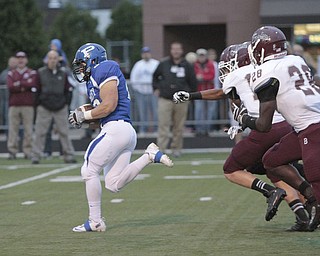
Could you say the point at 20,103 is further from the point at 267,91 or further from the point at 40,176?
the point at 267,91

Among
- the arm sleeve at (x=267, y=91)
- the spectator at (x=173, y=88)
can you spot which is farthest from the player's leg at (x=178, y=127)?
the arm sleeve at (x=267, y=91)

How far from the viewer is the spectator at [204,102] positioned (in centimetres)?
2109

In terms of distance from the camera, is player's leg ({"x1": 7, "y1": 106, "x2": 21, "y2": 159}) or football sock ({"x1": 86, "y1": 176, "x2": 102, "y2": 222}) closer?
football sock ({"x1": 86, "y1": 176, "x2": 102, "y2": 222})

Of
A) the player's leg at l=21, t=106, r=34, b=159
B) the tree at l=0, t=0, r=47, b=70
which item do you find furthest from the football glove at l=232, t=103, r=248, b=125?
the tree at l=0, t=0, r=47, b=70

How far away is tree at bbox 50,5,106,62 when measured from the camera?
4672cm

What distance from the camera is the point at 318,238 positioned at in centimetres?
881

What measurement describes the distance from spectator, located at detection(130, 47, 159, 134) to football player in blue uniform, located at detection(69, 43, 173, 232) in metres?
11.5

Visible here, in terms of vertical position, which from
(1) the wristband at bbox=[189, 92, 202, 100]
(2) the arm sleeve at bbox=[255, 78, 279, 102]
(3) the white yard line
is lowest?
(3) the white yard line

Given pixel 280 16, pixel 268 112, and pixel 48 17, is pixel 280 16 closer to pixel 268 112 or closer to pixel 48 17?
pixel 268 112

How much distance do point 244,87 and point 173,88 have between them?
30.5 feet

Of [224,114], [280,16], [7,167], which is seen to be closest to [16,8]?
[280,16]

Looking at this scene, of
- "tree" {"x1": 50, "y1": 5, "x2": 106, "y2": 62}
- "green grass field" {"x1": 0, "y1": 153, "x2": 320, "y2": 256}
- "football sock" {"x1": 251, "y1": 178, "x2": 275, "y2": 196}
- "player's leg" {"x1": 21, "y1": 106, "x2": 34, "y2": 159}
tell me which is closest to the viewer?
"green grass field" {"x1": 0, "y1": 153, "x2": 320, "y2": 256}

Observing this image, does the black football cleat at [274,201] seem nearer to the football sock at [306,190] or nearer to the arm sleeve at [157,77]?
the football sock at [306,190]

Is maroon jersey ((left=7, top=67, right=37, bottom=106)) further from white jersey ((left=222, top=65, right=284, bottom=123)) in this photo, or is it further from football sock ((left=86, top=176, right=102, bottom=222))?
white jersey ((left=222, top=65, right=284, bottom=123))
